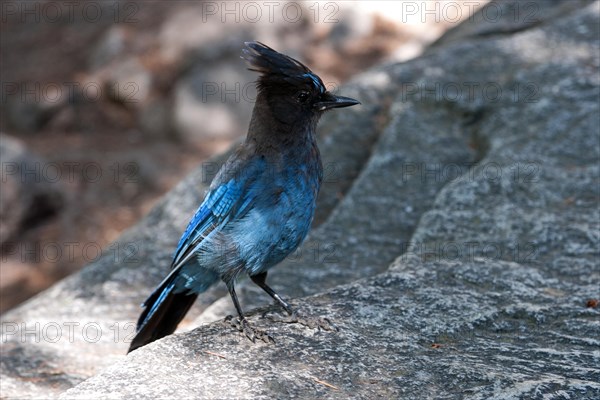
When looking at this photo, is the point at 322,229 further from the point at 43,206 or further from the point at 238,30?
the point at 238,30

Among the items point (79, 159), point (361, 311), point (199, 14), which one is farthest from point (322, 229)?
point (199, 14)

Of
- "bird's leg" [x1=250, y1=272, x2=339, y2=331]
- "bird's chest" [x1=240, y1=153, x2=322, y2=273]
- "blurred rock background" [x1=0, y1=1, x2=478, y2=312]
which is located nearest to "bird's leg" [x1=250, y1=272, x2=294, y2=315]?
"bird's leg" [x1=250, y1=272, x2=339, y2=331]

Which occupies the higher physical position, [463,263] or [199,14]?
[199,14]

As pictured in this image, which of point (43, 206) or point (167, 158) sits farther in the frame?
point (167, 158)

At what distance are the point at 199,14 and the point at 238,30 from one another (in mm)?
707

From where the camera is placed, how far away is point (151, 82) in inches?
422

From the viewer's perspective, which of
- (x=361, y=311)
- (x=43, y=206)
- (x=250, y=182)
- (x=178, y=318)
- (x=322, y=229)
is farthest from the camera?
(x=43, y=206)

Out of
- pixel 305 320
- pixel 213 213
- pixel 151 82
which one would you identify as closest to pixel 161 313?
pixel 213 213

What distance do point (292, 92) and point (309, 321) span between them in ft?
3.77

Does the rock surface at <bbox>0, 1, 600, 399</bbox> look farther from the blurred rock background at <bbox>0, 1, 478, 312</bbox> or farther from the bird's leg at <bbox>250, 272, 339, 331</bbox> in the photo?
the blurred rock background at <bbox>0, 1, 478, 312</bbox>

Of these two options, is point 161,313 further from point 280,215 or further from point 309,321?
point 309,321

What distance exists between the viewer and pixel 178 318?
13.3 ft

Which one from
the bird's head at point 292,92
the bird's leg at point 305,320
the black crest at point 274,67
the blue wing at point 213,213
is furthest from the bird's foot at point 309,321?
the black crest at point 274,67

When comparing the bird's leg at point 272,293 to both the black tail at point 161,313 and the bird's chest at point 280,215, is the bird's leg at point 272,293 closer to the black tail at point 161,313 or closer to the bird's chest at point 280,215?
the bird's chest at point 280,215
